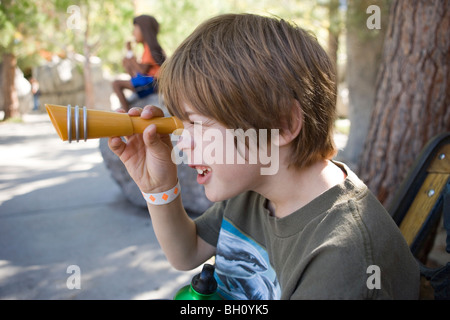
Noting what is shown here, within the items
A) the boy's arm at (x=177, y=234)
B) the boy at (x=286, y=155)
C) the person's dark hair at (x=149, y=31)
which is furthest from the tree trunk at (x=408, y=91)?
the person's dark hair at (x=149, y=31)

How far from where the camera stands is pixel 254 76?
106 centimetres

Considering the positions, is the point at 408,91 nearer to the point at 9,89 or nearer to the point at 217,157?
the point at 217,157

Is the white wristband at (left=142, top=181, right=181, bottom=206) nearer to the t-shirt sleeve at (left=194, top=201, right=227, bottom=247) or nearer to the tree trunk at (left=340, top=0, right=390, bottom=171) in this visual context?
the t-shirt sleeve at (left=194, top=201, right=227, bottom=247)

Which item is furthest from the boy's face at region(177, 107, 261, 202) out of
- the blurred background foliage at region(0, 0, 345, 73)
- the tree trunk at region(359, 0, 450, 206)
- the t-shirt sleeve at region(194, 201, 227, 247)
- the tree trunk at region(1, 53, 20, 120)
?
the tree trunk at region(1, 53, 20, 120)

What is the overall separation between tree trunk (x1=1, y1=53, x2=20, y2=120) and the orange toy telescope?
37.4 feet

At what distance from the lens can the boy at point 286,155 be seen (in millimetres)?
956

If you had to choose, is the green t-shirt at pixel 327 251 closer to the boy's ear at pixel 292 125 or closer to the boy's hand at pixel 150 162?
the boy's ear at pixel 292 125

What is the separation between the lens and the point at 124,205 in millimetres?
3922

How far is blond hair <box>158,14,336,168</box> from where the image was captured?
107 cm

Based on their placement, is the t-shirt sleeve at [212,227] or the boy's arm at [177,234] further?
the t-shirt sleeve at [212,227]

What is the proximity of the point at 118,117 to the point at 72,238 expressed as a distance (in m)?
2.31

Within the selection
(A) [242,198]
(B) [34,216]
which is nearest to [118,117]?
(A) [242,198]

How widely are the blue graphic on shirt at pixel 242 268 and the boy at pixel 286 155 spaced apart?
0.03ft

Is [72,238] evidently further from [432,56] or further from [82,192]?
[432,56]
